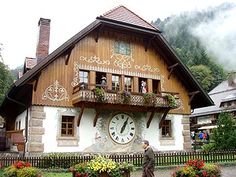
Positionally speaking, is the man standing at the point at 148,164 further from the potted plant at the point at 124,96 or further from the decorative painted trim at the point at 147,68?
the decorative painted trim at the point at 147,68

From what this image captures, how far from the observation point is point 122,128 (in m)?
21.5

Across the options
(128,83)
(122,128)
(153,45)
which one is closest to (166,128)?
(122,128)

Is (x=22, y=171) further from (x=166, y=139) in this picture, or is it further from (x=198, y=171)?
(x=166, y=139)

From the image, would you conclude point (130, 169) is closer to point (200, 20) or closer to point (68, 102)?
point (68, 102)

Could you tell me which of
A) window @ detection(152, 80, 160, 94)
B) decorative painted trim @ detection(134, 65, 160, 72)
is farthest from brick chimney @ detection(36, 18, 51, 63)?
window @ detection(152, 80, 160, 94)

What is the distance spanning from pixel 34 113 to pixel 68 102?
7.04 ft

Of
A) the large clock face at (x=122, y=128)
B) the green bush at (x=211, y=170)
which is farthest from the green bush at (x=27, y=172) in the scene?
the large clock face at (x=122, y=128)

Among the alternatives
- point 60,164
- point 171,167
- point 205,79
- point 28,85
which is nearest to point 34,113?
point 28,85

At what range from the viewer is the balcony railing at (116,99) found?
62.0 feet

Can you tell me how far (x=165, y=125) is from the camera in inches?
939

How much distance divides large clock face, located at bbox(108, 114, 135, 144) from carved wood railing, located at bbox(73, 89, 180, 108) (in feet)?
5.71

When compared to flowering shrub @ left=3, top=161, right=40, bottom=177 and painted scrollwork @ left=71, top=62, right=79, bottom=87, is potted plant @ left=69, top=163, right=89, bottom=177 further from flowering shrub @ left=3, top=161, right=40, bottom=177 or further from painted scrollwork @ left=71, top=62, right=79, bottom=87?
painted scrollwork @ left=71, top=62, right=79, bottom=87

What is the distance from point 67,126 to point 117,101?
3.37 metres

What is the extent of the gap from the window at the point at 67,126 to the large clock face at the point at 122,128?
2.40 m
